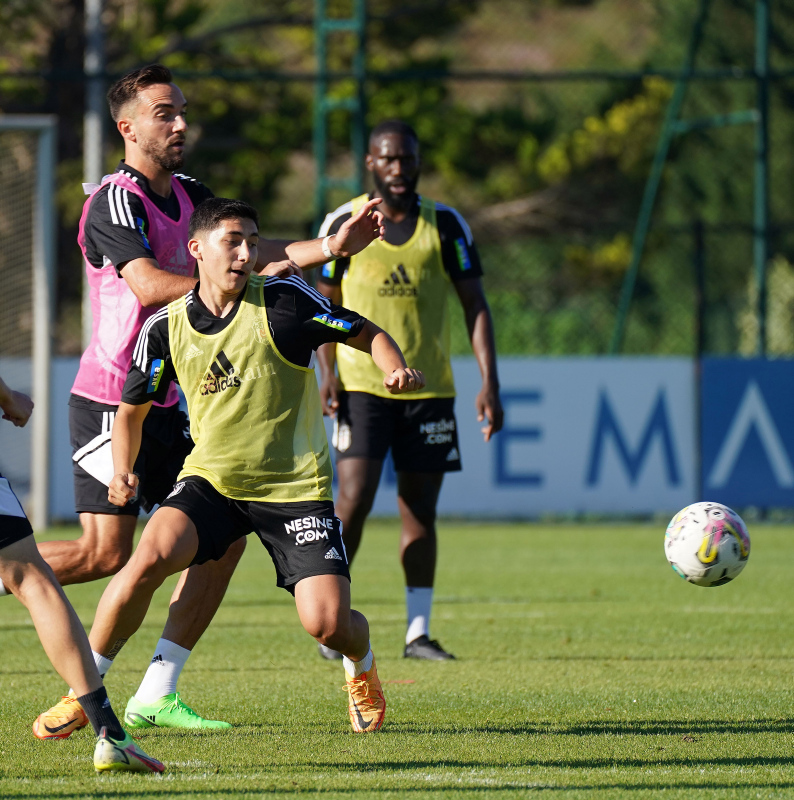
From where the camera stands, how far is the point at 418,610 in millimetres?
6934

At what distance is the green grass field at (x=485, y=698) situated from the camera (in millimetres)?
4277

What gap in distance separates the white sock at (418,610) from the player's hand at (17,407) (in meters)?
2.70

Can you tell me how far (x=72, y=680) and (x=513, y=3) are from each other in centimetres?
2215

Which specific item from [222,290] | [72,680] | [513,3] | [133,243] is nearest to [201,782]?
[72,680]

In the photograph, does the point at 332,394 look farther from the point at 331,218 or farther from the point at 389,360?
the point at 389,360

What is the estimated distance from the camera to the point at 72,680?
4.23 metres

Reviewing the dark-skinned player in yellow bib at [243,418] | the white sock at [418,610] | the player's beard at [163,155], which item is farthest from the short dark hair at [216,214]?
the white sock at [418,610]

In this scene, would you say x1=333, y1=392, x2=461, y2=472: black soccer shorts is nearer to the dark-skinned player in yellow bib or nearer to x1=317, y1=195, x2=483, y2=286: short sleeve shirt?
x1=317, y1=195, x2=483, y2=286: short sleeve shirt

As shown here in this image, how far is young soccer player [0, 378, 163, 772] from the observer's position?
13.9 feet

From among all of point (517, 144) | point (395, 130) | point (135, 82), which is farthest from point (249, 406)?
point (517, 144)

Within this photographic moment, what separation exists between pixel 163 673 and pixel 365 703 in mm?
743

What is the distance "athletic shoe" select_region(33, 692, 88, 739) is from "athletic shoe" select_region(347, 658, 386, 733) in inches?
35.8

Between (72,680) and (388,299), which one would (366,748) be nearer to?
(72,680)

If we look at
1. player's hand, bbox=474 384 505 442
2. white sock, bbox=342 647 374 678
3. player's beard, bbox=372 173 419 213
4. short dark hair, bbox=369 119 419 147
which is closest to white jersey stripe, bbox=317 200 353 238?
player's beard, bbox=372 173 419 213
